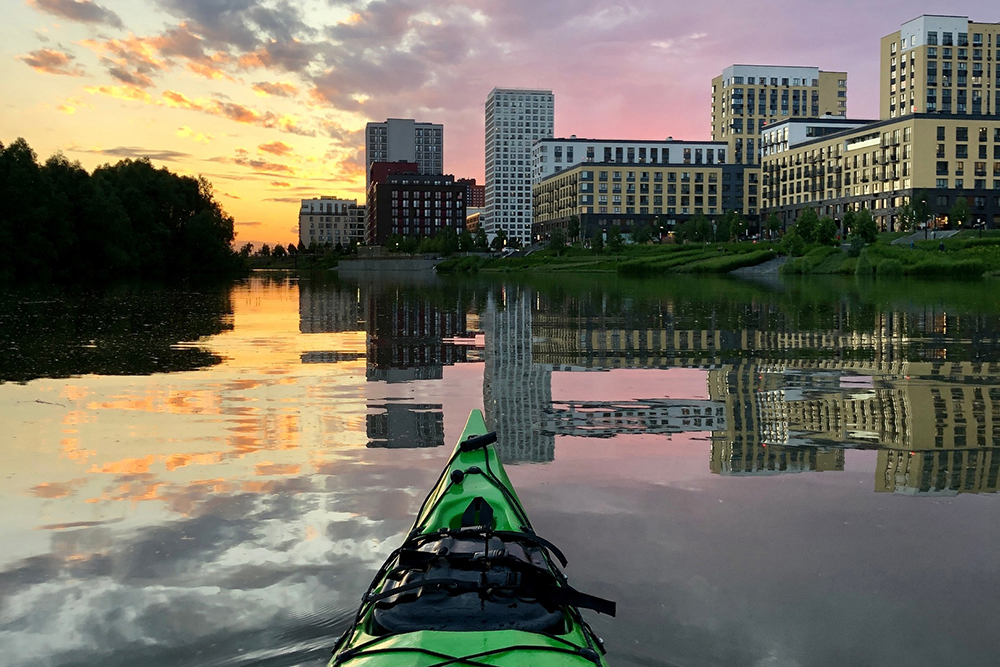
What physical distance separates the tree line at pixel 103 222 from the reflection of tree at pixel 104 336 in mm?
35990

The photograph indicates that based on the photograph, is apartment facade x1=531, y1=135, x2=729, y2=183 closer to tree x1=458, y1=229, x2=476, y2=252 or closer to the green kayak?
tree x1=458, y1=229, x2=476, y2=252

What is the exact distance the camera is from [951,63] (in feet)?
455

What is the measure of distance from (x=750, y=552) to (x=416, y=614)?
295 cm

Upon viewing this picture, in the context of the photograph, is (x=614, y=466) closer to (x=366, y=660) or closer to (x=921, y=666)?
(x=921, y=666)

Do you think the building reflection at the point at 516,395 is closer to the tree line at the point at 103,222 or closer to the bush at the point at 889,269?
the bush at the point at 889,269

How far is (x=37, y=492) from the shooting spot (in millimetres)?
7188

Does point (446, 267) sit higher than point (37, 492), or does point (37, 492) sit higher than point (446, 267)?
point (446, 267)

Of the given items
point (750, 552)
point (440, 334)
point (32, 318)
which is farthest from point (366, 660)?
point (32, 318)

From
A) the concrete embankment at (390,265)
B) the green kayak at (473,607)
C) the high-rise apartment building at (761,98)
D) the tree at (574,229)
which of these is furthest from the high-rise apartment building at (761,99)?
the green kayak at (473,607)

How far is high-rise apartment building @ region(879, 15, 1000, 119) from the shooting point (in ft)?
453

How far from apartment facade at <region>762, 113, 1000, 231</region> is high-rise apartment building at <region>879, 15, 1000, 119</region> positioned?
96.6 feet

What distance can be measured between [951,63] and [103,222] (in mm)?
127214

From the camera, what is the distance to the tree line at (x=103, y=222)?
64688 millimetres

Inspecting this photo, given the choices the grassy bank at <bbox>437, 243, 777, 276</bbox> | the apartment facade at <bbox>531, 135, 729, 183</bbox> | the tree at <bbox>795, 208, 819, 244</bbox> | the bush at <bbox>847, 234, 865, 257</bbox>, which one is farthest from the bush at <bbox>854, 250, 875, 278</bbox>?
the apartment facade at <bbox>531, 135, 729, 183</bbox>
